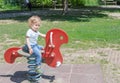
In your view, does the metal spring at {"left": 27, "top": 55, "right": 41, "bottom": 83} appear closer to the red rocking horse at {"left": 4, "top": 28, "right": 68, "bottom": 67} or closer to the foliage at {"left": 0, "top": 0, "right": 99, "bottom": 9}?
the red rocking horse at {"left": 4, "top": 28, "right": 68, "bottom": 67}

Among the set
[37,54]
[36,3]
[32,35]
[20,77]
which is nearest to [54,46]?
[37,54]

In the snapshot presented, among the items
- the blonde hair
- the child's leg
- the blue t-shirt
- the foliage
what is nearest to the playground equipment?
the child's leg

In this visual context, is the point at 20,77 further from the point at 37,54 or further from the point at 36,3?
the point at 36,3

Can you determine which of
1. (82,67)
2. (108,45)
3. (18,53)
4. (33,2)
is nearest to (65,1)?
(33,2)

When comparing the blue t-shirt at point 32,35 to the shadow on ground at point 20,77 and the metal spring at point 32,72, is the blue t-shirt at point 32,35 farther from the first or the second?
the shadow on ground at point 20,77

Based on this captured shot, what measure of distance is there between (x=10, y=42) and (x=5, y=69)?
3.94 metres

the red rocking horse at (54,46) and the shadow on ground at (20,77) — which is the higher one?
the red rocking horse at (54,46)

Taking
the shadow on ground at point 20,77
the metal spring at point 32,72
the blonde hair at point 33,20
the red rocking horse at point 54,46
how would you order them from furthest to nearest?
the shadow on ground at point 20,77 < the red rocking horse at point 54,46 < the metal spring at point 32,72 < the blonde hair at point 33,20

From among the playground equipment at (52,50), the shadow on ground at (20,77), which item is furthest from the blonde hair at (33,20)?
the shadow on ground at (20,77)

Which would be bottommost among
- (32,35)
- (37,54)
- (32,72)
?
(32,72)

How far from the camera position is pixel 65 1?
885 inches

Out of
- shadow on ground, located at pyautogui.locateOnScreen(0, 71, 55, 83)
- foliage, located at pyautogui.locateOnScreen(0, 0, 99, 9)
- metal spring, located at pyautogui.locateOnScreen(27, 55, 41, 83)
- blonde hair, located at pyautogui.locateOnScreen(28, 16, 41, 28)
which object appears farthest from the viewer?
foliage, located at pyautogui.locateOnScreen(0, 0, 99, 9)

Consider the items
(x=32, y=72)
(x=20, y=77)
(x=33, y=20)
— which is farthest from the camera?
(x=20, y=77)

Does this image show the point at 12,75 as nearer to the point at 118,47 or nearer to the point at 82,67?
the point at 82,67
